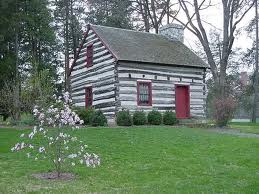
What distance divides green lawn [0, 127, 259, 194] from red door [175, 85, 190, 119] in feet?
29.6

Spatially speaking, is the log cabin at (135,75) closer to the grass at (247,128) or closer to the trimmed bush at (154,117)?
the trimmed bush at (154,117)

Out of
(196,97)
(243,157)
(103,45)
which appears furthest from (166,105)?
(243,157)

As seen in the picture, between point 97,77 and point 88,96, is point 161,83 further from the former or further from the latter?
point 88,96

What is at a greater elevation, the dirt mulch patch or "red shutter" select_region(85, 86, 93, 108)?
"red shutter" select_region(85, 86, 93, 108)

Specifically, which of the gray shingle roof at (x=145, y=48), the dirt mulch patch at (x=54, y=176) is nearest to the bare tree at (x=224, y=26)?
the gray shingle roof at (x=145, y=48)

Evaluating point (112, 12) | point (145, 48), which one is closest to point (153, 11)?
point (112, 12)

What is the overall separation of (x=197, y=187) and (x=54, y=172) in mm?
3631

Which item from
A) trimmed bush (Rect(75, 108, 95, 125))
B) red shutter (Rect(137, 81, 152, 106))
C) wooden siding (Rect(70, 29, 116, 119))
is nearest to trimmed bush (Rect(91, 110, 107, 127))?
trimmed bush (Rect(75, 108, 95, 125))

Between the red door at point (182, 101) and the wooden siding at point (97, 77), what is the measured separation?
4.44m

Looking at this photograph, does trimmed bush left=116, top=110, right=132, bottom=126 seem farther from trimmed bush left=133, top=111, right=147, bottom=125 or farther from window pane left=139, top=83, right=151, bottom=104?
window pane left=139, top=83, right=151, bottom=104

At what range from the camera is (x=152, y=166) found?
10.9 metres

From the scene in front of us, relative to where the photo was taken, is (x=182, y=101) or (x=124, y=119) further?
(x=182, y=101)

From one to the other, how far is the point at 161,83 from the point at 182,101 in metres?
2.12

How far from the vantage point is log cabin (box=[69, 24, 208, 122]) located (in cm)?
2406
